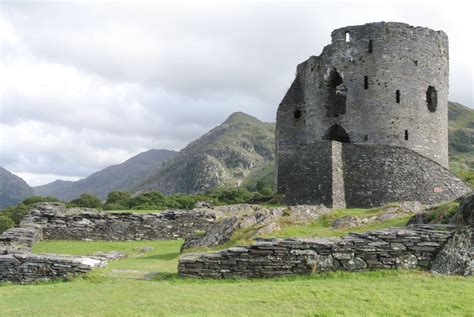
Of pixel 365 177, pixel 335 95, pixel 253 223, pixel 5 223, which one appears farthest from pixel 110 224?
pixel 5 223

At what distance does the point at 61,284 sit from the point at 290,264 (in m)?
5.79

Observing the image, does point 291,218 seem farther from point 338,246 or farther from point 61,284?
point 61,284

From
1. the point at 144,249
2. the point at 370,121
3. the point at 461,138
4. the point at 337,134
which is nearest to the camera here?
the point at 144,249

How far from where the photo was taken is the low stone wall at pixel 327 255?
1222 cm

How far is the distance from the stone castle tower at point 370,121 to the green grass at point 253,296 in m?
17.1

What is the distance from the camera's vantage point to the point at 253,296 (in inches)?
413

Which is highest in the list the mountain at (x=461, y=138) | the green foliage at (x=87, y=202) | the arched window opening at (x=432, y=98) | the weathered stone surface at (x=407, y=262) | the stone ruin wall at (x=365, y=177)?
the mountain at (x=461, y=138)

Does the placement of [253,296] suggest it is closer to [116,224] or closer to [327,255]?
[327,255]

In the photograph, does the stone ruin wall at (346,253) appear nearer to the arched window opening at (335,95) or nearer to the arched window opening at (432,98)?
the arched window opening at (335,95)

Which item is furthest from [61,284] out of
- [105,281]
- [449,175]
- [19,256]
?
[449,175]

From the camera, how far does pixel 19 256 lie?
561 inches

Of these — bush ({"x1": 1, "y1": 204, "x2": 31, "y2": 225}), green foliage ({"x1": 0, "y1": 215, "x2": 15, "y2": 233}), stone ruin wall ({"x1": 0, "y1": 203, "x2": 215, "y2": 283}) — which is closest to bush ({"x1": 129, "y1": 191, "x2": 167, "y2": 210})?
bush ({"x1": 1, "y1": 204, "x2": 31, "y2": 225})

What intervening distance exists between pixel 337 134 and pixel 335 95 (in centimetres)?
276

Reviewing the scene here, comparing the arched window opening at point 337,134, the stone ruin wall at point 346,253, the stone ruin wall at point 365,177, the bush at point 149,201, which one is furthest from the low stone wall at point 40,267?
the bush at point 149,201
